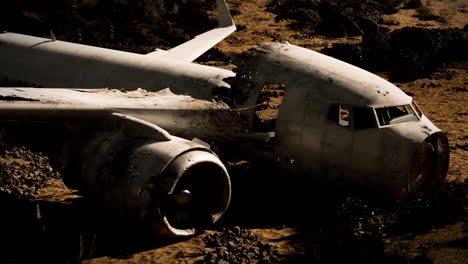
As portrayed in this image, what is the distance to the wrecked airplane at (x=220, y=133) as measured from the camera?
1011 centimetres

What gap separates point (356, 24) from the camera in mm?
40219

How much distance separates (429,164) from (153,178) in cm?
638

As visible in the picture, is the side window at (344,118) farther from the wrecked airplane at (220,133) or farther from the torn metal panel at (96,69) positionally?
the torn metal panel at (96,69)

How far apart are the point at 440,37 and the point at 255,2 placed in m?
19.6

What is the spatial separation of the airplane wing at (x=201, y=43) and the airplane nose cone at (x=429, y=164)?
10299 millimetres

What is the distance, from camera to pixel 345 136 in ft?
36.7

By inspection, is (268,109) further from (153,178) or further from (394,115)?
(153,178)

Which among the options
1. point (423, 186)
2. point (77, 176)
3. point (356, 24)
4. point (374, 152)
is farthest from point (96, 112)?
point (356, 24)

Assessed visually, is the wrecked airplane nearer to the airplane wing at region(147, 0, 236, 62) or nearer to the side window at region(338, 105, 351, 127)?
the side window at region(338, 105, 351, 127)

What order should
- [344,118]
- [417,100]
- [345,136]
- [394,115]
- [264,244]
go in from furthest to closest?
[417,100], [344,118], [394,115], [345,136], [264,244]

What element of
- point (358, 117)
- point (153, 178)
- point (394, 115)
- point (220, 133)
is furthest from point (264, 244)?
point (394, 115)

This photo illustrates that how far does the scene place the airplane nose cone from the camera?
11.2 metres

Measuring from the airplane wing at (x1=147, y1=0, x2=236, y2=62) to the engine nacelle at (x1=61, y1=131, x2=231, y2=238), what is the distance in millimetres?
8301

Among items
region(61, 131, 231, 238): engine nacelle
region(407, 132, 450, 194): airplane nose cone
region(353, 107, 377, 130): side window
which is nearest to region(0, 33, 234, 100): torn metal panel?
region(61, 131, 231, 238): engine nacelle
